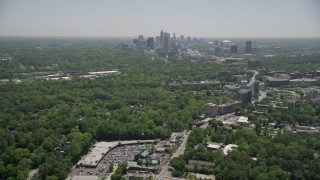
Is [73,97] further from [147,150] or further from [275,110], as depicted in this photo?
[275,110]

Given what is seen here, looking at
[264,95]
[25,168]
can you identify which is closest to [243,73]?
[264,95]

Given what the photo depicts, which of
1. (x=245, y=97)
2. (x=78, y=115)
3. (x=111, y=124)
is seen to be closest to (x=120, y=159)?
(x=111, y=124)

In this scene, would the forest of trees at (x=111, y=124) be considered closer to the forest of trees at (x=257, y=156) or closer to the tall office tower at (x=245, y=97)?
the forest of trees at (x=257, y=156)

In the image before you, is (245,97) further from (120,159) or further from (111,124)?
(120,159)

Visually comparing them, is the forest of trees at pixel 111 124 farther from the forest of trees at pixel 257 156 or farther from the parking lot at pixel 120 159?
the parking lot at pixel 120 159

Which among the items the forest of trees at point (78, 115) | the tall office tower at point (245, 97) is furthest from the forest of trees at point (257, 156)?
the tall office tower at point (245, 97)

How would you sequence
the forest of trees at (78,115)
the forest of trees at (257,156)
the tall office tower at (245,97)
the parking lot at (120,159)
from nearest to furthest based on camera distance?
1. the forest of trees at (257,156)
2. the parking lot at (120,159)
3. the forest of trees at (78,115)
4. the tall office tower at (245,97)

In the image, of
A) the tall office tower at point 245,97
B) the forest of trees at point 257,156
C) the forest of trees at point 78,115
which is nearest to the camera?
the forest of trees at point 257,156

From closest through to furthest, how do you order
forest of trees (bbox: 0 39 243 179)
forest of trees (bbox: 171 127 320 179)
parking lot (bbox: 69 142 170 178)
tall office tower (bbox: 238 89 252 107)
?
forest of trees (bbox: 171 127 320 179)
parking lot (bbox: 69 142 170 178)
forest of trees (bbox: 0 39 243 179)
tall office tower (bbox: 238 89 252 107)

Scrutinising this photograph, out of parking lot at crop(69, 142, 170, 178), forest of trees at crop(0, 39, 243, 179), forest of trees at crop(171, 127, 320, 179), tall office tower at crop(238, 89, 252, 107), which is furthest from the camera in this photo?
tall office tower at crop(238, 89, 252, 107)

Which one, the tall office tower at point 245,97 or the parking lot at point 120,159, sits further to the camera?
the tall office tower at point 245,97

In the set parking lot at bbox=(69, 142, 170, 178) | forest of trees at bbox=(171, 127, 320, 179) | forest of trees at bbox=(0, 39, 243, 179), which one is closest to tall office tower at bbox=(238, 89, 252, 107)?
forest of trees at bbox=(0, 39, 243, 179)

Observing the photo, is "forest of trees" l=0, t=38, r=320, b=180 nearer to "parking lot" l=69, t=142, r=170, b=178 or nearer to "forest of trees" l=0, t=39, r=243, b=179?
"forest of trees" l=0, t=39, r=243, b=179

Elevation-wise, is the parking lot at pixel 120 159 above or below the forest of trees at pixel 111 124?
below
